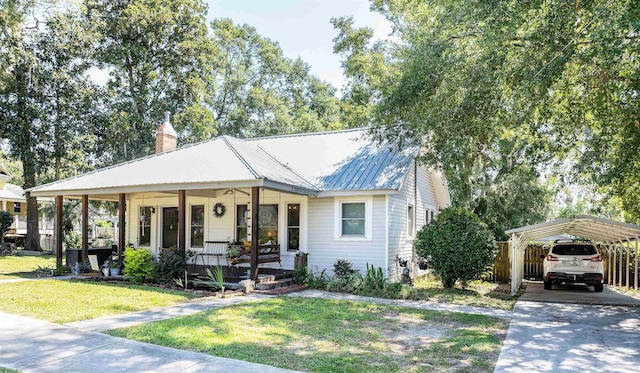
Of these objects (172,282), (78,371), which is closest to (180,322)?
(78,371)

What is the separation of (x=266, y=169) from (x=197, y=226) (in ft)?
14.6

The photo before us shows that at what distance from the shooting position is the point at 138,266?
12.6m

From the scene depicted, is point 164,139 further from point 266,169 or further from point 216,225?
point 266,169

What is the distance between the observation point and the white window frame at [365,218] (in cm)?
1349

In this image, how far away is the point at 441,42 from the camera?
10.5 meters

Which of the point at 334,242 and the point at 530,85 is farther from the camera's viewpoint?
the point at 334,242

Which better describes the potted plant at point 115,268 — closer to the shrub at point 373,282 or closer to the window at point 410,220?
the shrub at point 373,282

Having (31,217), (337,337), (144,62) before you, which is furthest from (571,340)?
(31,217)

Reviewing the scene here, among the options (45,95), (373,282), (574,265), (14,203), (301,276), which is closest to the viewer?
(373,282)

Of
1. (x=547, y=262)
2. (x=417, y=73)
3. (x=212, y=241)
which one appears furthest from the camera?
(x=212, y=241)

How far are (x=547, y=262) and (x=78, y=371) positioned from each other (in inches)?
533

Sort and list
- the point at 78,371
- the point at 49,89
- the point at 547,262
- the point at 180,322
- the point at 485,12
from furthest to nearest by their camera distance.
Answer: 1. the point at 49,89
2. the point at 547,262
3. the point at 485,12
4. the point at 180,322
5. the point at 78,371

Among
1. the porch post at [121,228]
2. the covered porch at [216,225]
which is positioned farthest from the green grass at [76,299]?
the covered porch at [216,225]

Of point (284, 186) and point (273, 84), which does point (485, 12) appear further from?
point (273, 84)
